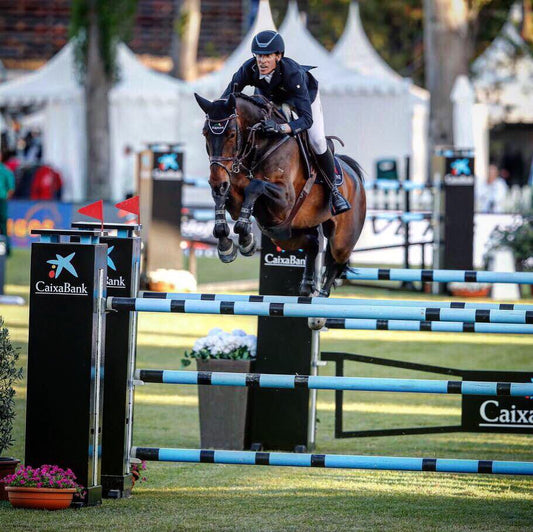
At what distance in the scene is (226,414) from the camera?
829cm

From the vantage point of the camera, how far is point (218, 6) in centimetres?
4356

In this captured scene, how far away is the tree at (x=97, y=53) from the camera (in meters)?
28.4

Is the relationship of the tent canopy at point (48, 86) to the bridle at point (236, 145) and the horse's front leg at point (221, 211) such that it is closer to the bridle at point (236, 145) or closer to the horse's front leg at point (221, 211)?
the bridle at point (236, 145)

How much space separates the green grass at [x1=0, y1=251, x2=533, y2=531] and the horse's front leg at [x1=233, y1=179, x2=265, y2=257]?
1.41 meters

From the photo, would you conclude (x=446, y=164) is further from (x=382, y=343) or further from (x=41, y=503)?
(x=41, y=503)

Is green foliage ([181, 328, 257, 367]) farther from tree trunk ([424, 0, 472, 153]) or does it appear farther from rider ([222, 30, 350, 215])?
tree trunk ([424, 0, 472, 153])

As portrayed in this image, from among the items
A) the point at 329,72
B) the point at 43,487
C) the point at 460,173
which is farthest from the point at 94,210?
the point at 329,72

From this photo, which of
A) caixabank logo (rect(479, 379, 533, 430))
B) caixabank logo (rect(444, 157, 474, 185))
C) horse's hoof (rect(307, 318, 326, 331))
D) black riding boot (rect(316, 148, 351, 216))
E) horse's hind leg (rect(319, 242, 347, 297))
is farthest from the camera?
caixabank logo (rect(444, 157, 474, 185))

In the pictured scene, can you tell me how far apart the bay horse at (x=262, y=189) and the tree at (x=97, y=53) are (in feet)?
68.6

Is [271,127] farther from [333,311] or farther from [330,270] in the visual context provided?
[333,311]

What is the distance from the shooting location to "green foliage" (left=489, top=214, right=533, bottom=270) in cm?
1788

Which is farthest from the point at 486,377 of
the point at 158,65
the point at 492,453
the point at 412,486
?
the point at 158,65

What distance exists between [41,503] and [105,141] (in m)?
23.3

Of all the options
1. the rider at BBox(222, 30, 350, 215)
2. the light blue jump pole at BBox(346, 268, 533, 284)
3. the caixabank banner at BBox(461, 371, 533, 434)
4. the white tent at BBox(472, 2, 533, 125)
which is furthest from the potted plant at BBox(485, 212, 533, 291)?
the white tent at BBox(472, 2, 533, 125)
